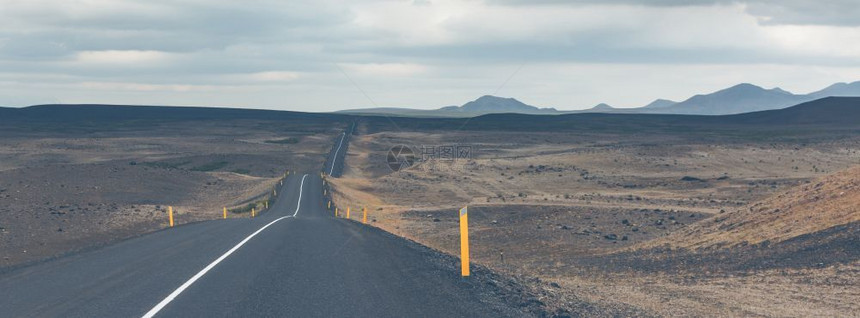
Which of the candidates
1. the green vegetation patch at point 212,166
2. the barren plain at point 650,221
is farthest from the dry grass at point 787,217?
the green vegetation patch at point 212,166

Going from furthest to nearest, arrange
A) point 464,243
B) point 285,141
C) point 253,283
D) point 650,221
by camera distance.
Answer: point 285,141 → point 650,221 → point 464,243 → point 253,283

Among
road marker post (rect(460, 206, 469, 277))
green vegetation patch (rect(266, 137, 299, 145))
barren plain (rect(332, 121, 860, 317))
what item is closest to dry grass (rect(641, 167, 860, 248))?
barren plain (rect(332, 121, 860, 317))

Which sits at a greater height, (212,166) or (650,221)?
(650,221)

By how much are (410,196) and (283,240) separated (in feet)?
147

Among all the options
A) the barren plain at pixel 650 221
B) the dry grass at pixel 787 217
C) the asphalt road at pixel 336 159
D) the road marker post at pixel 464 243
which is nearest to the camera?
the road marker post at pixel 464 243

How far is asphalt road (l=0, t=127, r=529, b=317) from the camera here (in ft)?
34.6

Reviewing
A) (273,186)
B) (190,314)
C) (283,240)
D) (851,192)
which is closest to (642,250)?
(851,192)

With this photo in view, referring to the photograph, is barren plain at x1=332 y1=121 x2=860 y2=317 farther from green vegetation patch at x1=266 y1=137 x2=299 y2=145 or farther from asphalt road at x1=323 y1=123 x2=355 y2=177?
green vegetation patch at x1=266 y1=137 x2=299 y2=145

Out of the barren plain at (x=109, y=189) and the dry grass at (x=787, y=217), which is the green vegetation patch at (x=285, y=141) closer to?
the barren plain at (x=109, y=189)

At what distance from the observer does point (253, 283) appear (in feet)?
41.2

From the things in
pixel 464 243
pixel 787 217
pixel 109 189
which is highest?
pixel 464 243

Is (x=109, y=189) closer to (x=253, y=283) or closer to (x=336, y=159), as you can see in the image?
(x=253, y=283)

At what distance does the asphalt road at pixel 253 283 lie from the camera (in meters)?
10.5

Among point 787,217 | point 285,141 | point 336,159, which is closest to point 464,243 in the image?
point 787,217
